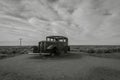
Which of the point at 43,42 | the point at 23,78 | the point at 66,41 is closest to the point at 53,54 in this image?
the point at 43,42

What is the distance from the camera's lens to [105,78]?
468 cm

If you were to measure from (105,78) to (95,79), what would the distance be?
1.99 ft

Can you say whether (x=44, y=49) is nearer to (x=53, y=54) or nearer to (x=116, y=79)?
(x=53, y=54)

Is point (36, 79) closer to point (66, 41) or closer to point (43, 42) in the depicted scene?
point (43, 42)

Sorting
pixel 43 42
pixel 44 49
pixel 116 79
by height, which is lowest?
pixel 116 79

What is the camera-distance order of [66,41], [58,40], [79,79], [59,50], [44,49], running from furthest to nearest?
[66,41]
[58,40]
[59,50]
[44,49]
[79,79]

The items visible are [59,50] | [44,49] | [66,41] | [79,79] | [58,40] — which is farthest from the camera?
[66,41]

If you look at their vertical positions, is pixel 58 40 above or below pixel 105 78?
above

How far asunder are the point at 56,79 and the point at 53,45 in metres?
9.88

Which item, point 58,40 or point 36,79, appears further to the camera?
point 58,40

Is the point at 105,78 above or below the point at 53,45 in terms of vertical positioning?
below

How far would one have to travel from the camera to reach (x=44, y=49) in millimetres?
13969

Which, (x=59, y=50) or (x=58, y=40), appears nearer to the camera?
(x=59, y=50)

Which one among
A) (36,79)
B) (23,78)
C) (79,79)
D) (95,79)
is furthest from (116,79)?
(23,78)
